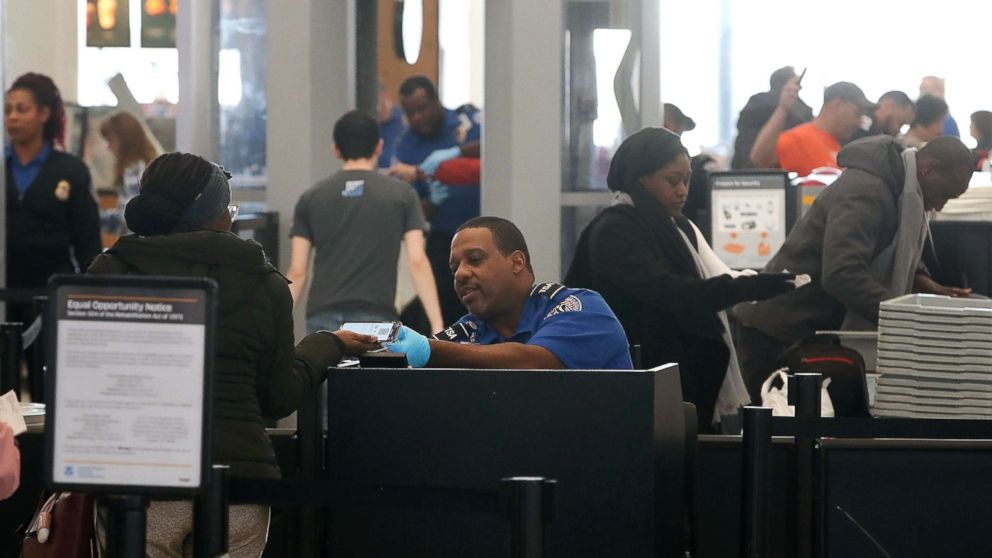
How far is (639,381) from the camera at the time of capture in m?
3.12

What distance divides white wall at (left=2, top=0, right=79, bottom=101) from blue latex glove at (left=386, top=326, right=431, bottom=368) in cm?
724

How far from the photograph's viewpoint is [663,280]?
5.28 meters

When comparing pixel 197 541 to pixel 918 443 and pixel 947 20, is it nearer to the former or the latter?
pixel 918 443

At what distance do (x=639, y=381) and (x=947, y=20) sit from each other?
47.1 feet

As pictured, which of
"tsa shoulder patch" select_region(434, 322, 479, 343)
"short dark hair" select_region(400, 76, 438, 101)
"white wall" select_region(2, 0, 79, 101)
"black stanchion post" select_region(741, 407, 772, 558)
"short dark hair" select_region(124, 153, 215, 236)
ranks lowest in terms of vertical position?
"black stanchion post" select_region(741, 407, 772, 558)

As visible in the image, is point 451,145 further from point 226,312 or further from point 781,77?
point 226,312

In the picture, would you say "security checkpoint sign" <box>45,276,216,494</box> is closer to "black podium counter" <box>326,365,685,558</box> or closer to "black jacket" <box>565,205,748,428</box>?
"black podium counter" <box>326,365,685,558</box>

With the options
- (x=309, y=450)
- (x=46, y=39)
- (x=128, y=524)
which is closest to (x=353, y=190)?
(x=309, y=450)

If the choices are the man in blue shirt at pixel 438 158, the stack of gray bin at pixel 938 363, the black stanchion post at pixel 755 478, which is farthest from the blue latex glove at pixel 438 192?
the black stanchion post at pixel 755 478

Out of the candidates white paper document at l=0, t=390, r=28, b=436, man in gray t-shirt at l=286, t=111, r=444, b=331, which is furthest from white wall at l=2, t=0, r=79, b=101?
white paper document at l=0, t=390, r=28, b=436

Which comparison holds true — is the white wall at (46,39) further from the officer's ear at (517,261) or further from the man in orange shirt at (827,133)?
the officer's ear at (517,261)

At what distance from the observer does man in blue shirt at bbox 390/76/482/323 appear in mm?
8883

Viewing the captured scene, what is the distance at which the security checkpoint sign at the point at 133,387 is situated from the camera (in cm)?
260

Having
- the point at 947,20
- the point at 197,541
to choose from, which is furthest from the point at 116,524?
the point at 947,20
